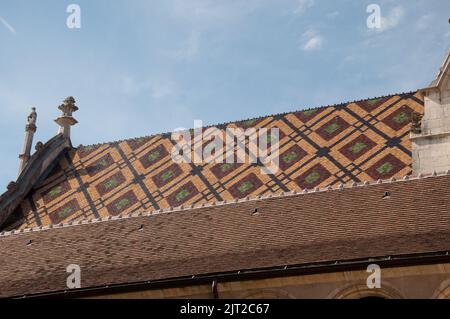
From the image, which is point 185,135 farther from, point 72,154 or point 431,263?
point 431,263

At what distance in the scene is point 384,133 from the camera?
19719 millimetres

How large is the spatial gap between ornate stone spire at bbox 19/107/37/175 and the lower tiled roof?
6.88 meters

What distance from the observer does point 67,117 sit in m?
26.4

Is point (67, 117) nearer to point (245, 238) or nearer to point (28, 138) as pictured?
point (28, 138)

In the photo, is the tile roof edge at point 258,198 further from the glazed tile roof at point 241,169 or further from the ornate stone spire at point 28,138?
the ornate stone spire at point 28,138

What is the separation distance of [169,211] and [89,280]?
9.85 feet

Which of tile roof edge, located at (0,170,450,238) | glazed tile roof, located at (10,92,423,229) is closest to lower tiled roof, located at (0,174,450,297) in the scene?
tile roof edge, located at (0,170,450,238)

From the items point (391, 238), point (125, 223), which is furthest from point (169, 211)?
point (391, 238)

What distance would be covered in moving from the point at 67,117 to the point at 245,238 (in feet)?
40.8

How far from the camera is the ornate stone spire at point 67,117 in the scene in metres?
26.0

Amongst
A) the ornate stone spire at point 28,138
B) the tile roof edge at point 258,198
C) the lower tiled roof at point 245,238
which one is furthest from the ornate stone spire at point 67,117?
the lower tiled roof at point 245,238

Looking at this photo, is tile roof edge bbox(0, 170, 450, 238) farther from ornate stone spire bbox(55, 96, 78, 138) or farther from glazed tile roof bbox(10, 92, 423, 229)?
ornate stone spire bbox(55, 96, 78, 138)

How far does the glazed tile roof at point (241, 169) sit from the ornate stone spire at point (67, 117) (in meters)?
2.05

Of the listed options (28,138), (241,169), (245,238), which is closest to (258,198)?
(245,238)
